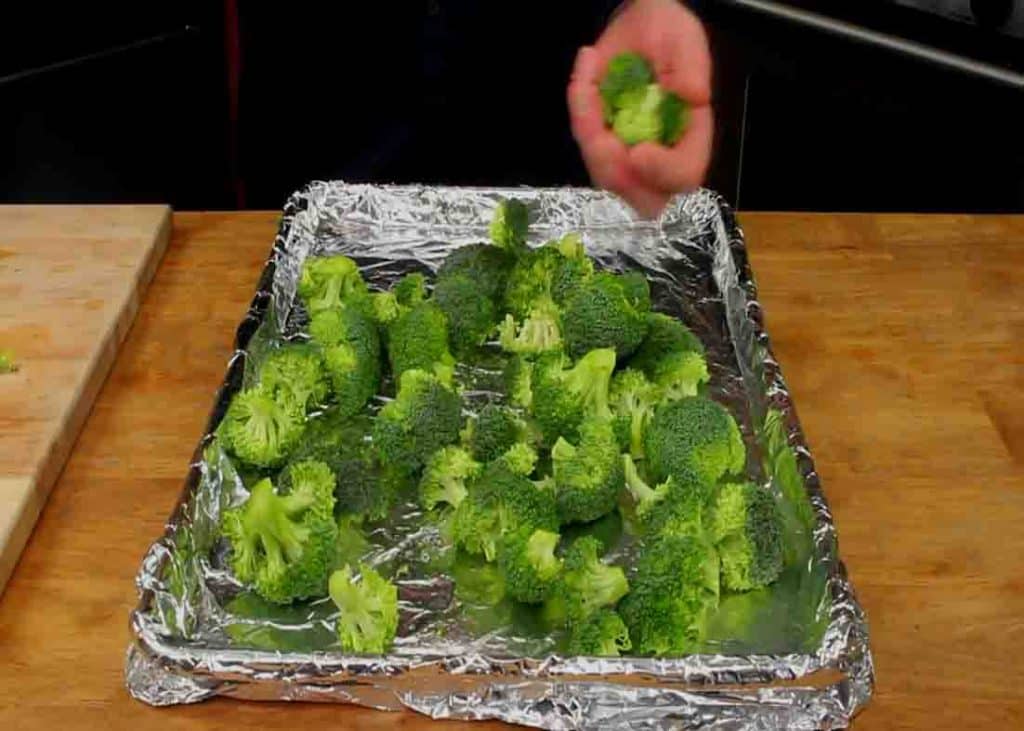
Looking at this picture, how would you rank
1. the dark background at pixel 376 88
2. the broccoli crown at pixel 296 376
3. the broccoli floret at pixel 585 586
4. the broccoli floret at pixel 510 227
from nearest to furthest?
the broccoli floret at pixel 585 586, the broccoli crown at pixel 296 376, the broccoli floret at pixel 510 227, the dark background at pixel 376 88

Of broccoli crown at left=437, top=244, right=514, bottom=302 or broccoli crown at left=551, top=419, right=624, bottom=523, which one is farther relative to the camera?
broccoli crown at left=437, top=244, right=514, bottom=302

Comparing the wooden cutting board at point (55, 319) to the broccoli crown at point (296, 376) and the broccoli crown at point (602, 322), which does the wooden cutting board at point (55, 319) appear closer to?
the broccoli crown at point (296, 376)

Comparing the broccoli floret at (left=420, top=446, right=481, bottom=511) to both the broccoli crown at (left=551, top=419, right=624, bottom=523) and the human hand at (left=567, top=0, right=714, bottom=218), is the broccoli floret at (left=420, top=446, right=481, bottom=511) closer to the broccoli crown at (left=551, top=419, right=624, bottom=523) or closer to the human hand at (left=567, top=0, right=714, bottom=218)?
the broccoli crown at (left=551, top=419, right=624, bottom=523)

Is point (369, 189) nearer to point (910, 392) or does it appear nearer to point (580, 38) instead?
point (580, 38)

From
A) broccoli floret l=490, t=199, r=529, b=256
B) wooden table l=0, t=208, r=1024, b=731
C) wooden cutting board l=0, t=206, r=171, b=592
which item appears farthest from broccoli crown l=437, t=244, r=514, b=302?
wooden cutting board l=0, t=206, r=171, b=592

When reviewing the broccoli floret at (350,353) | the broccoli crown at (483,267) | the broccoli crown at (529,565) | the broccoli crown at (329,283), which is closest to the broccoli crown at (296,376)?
the broccoli floret at (350,353)

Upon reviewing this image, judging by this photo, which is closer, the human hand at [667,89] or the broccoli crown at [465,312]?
the human hand at [667,89]

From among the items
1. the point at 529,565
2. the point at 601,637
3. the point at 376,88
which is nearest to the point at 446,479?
the point at 529,565
